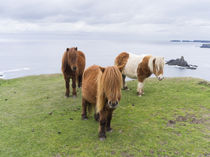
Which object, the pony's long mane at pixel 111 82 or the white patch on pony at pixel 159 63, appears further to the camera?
the white patch on pony at pixel 159 63

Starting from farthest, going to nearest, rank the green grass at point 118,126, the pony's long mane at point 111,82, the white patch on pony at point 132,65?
the white patch on pony at point 132,65 → the green grass at point 118,126 → the pony's long mane at point 111,82

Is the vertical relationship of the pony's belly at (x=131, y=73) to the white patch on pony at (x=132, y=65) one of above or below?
below

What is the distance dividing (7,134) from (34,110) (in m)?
1.99

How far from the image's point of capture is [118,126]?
5285 mm

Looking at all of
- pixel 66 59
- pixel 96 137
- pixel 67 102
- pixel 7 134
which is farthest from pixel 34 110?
pixel 96 137

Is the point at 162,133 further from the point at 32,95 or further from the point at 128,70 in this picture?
the point at 32,95

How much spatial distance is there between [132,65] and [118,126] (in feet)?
12.5

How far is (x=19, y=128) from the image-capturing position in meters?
5.34

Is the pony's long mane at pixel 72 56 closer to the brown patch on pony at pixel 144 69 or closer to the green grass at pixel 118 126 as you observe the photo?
the green grass at pixel 118 126

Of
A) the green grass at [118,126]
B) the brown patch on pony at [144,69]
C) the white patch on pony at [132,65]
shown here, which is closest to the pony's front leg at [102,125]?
the green grass at [118,126]

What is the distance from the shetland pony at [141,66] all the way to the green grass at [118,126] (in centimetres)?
109

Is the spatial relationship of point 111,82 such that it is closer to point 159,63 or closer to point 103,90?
point 103,90

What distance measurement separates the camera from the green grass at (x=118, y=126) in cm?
414

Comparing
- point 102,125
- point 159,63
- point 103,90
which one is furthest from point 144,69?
point 103,90
